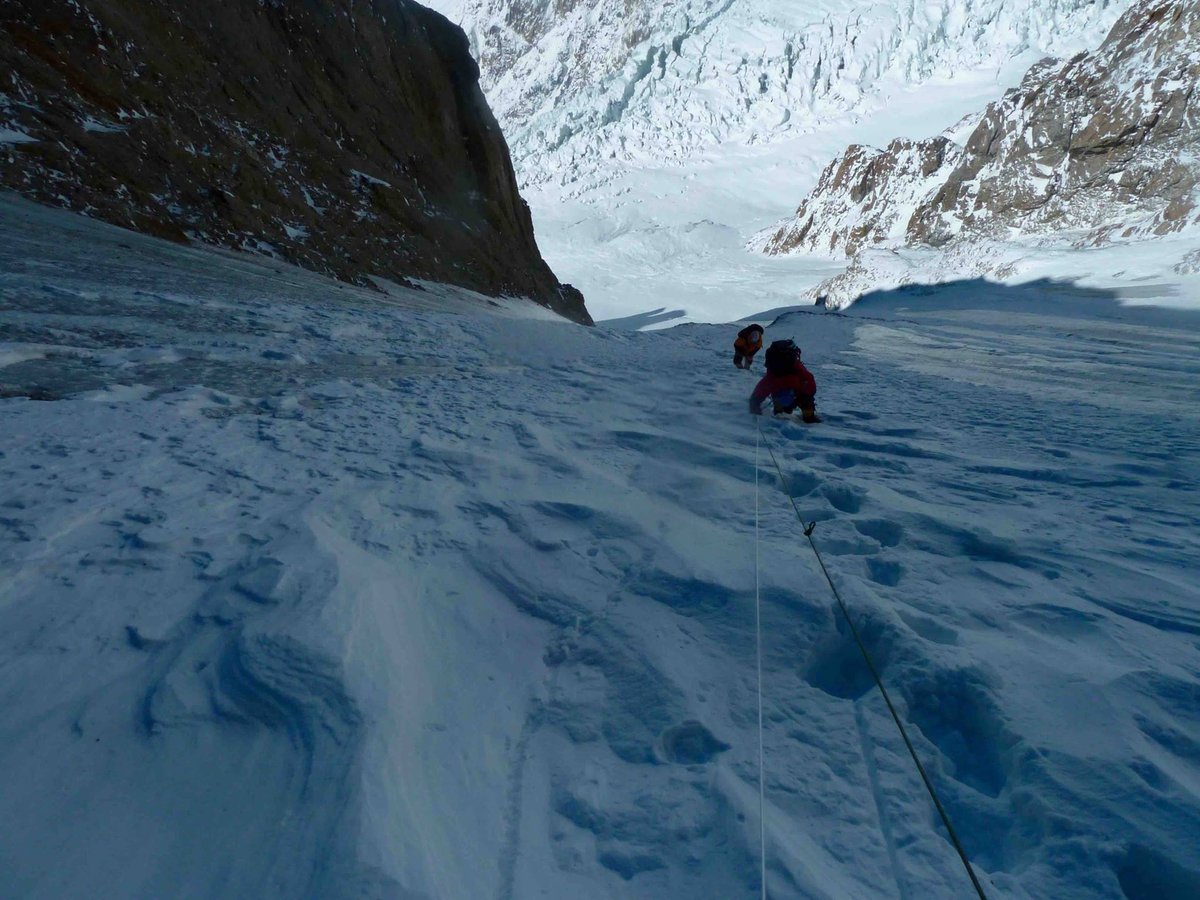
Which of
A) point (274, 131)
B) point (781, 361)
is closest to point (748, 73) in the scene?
point (274, 131)

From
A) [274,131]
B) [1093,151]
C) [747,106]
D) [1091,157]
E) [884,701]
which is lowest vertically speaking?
[884,701]

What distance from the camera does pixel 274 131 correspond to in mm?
12438

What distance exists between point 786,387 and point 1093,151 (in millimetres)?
42958

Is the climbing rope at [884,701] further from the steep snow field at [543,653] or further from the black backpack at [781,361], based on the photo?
the black backpack at [781,361]

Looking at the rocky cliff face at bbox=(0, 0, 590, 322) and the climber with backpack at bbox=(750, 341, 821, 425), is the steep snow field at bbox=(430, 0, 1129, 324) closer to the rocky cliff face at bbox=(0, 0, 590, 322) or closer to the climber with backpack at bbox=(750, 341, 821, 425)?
the rocky cliff face at bbox=(0, 0, 590, 322)

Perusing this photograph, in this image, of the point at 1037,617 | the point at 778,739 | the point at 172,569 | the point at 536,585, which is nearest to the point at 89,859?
the point at 172,569

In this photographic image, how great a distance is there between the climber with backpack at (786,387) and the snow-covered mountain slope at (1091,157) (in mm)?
25174

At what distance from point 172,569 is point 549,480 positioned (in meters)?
1.56

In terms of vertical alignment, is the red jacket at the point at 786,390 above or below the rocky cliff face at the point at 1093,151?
below

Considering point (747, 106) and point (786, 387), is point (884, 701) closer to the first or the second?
point (786, 387)

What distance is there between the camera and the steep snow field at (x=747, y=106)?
244 ft

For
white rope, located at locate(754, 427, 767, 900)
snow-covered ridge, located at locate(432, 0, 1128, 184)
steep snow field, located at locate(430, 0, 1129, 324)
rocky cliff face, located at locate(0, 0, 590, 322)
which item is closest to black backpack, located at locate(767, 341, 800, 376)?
white rope, located at locate(754, 427, 767, 900)

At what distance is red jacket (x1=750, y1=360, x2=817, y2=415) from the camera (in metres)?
4.58

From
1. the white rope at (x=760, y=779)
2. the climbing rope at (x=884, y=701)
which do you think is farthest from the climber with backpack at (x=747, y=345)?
the white rope at (x=760, y=779)
